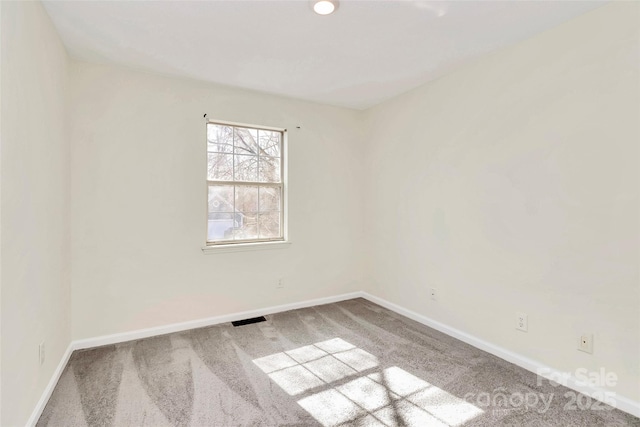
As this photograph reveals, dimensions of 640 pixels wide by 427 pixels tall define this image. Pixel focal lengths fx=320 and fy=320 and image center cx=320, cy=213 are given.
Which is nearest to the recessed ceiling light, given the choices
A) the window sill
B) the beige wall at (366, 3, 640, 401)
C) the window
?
the beige wall at (366, 3, 640, 401)

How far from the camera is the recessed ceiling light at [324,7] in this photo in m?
1.88

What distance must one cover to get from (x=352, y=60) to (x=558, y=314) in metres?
2.43

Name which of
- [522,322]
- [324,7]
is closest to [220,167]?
[324,7]

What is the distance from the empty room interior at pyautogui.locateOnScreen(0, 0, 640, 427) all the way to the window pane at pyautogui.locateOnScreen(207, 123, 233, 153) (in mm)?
34

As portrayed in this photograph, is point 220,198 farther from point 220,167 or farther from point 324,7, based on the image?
point 324,7

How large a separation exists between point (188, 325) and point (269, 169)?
5.92ft

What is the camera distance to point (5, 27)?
147cm

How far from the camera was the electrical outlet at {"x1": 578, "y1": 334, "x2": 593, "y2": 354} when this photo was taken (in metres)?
2.03

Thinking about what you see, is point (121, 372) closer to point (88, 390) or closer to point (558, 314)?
point (88, 390)

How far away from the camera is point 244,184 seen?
11.3 ft

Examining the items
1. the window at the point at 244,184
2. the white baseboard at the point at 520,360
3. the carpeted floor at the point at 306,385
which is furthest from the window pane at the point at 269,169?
the white baseboard at the point at 520,360

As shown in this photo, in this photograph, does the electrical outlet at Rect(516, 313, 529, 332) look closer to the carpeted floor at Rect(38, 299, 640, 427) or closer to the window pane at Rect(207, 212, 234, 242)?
the carpeted floor at Rect(38, 299, 640, 427)

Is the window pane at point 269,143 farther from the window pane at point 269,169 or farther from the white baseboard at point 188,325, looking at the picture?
the white baseboard at point 188,325

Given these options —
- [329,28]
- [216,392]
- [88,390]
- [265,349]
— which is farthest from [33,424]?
[329,28]
